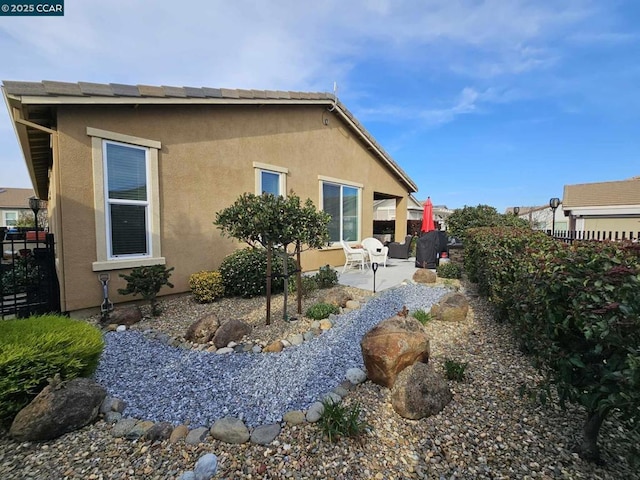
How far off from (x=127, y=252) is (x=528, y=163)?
820 inches

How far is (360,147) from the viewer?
12.0 m

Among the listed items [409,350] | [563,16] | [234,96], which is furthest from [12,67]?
[563,16]

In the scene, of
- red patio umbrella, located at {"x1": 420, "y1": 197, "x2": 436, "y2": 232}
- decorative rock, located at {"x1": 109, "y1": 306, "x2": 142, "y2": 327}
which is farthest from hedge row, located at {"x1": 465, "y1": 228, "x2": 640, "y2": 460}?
red patio umbrella, located at {"x1": 420, "y1": 197, "x2": 436, "y2": 232}

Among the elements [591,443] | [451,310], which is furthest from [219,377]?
[451,310]

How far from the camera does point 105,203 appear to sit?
554 cm

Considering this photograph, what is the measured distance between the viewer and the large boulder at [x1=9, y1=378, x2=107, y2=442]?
2.37 metres

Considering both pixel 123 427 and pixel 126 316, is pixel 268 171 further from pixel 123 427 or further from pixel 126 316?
pixel 123 427

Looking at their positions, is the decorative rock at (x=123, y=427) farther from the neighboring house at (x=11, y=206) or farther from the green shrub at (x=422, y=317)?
the neighboring house at (x=11, y=206)

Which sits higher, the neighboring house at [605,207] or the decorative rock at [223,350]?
the neighboring house at [605,207]

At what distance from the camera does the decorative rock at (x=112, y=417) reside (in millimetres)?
2734

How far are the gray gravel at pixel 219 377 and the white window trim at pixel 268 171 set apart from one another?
15.4 ft

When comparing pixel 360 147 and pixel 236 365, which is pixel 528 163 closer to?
pixel 360 147

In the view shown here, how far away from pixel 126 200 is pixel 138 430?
4604mm

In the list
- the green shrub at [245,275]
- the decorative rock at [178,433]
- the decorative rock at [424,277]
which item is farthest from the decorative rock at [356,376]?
the decorative rock at [424,277]
